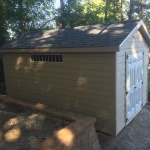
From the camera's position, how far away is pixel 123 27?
523cm

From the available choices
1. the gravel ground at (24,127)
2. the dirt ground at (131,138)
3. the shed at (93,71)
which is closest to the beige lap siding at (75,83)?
the shed at (93,71)

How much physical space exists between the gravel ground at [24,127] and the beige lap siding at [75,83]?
1021 millimetres

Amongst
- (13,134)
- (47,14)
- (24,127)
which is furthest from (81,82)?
(47,14)

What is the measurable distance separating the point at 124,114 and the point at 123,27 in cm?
261

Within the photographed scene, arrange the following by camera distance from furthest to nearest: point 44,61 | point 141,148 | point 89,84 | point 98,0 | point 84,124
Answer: point 98,0, point 44,61, point 89,84, point 141,148, point 84,124

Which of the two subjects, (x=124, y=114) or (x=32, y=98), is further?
(x=32, y=98)

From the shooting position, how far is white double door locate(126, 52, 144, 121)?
5.27 m

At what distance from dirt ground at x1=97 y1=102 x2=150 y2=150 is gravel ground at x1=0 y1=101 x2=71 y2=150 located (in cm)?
128

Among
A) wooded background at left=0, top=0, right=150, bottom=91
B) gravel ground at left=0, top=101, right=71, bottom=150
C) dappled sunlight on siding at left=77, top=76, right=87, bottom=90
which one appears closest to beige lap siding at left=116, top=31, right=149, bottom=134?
dappled sunlight on siding at left=77, top=76, right=87, bottom=90

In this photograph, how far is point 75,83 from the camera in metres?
5.29

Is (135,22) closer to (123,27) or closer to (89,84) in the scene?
(123,27)

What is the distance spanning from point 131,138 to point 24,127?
9.82ft

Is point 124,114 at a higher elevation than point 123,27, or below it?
below

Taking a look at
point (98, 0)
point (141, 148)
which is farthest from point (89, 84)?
point (98, 0)
